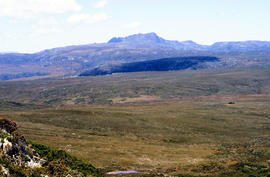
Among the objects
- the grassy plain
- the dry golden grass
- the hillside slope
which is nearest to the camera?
the hillside slope

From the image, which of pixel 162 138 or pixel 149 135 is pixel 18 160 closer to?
pixel 162 138

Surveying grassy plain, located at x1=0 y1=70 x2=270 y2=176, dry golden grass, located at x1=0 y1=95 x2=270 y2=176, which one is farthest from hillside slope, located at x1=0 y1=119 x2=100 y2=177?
dry golden grass, located at x1=0 y1=95 x2=270 y2=176

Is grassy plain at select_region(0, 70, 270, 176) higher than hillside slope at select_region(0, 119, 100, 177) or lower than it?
lower

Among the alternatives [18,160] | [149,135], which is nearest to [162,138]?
[149,135]

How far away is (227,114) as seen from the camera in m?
77.8

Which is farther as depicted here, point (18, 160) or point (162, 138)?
point (162, 138)

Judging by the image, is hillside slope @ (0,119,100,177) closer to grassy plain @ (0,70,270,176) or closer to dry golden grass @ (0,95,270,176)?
grassy plain @ (0,70,270,176)

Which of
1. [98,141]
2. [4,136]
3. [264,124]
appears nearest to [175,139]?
[98,141]

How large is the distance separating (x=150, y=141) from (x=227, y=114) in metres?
37.2

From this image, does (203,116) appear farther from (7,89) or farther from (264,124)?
(7,89)

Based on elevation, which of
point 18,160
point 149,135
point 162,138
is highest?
point 18,160

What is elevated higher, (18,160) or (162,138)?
(18,160)

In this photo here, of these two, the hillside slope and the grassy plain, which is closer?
the hillside slope

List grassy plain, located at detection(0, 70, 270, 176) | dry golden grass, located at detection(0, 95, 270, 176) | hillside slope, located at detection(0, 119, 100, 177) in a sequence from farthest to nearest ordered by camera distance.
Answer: dry golden grass, located at detection(0, 95, 270, 176) < grassy plain, located at detection(0, 70, 270, 176) < hillside slope, located at detection(0, 119, 100, 177)
